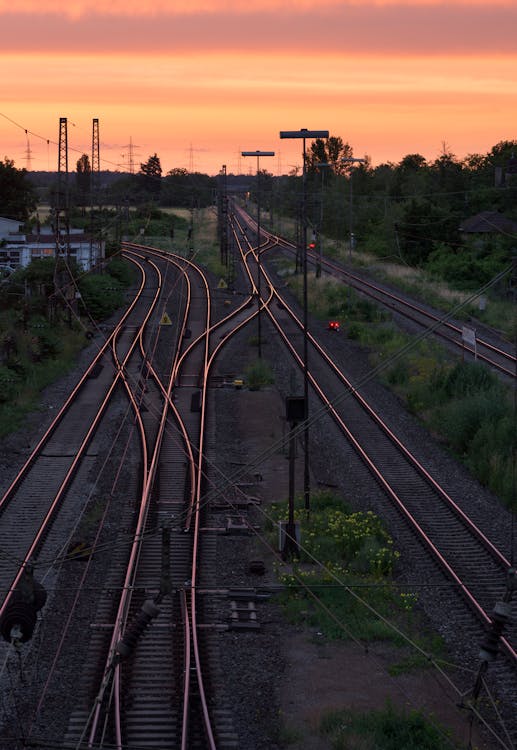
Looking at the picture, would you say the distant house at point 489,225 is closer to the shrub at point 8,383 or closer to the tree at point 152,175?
the shrub at point 8,383

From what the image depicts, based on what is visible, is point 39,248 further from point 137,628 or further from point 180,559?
point 137,628

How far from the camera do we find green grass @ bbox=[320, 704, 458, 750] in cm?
1160

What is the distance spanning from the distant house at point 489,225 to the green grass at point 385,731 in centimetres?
6485

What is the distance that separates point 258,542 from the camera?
19203mm

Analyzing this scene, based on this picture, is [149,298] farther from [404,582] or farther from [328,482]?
[404,582]

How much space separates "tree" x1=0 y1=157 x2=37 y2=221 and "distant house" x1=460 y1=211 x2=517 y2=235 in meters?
49.3

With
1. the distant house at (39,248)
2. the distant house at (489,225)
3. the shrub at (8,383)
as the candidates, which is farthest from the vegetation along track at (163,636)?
the distant house at (489,225)

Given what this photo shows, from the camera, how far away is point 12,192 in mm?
105062

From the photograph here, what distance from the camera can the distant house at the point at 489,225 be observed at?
7538cm

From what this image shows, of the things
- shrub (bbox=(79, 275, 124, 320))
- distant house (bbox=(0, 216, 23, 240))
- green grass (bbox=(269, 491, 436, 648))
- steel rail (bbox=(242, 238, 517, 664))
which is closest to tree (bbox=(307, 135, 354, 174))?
distant house (bbox=(0, 216, 23, 240))

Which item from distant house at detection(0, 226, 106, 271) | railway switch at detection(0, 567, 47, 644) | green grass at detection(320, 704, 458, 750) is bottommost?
green grass at detection(320, 704, 458, 750)

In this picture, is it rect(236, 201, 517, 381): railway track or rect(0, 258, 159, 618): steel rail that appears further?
rect(236, 201, 517, 381): railway track

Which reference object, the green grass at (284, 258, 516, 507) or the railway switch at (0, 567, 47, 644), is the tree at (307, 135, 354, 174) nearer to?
the green grass at (284, 258, 516, 507)

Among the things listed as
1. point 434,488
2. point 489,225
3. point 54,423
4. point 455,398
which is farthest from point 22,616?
point 489,225
